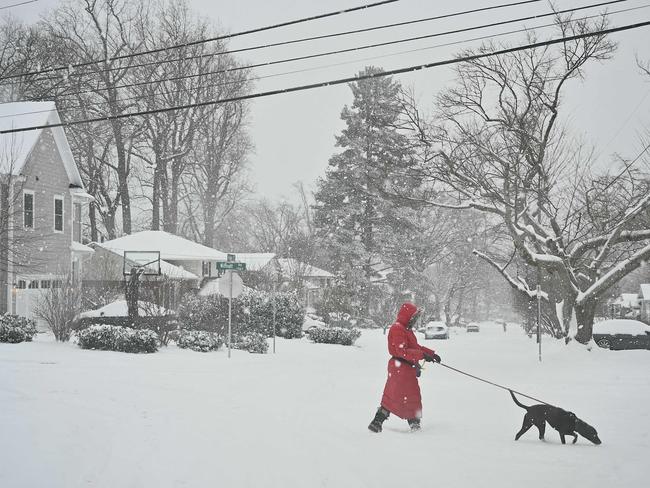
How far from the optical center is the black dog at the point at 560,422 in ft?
30.3

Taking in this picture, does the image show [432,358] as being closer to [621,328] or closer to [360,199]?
[621,328]

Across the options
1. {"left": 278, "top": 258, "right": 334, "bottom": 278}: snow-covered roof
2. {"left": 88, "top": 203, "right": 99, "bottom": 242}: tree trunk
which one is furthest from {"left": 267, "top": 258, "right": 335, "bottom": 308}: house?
{"left": 88, "top": 203, "right": 99, "bottom": 242}: tree trunk

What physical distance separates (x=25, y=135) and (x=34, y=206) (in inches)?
112

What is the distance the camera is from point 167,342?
873 inches

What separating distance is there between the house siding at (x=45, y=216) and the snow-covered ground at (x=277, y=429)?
11.3 m

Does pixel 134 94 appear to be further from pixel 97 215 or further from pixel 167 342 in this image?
pixel 167 342

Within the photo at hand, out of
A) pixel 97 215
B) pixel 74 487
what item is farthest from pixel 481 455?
pixel 97 215

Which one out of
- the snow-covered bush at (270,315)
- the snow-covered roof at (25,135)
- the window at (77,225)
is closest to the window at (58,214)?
the snow-covered roof at (25,135)

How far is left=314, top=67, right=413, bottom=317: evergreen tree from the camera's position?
2058 inches

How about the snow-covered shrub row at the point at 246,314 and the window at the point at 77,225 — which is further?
the window at the point at 77,225

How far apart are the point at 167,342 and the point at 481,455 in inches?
596

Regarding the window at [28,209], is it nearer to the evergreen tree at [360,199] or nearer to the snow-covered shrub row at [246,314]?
the snow-covered shrub row at [246,314]

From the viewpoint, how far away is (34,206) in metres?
29.4

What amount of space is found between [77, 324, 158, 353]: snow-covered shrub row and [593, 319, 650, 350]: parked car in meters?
18.9
